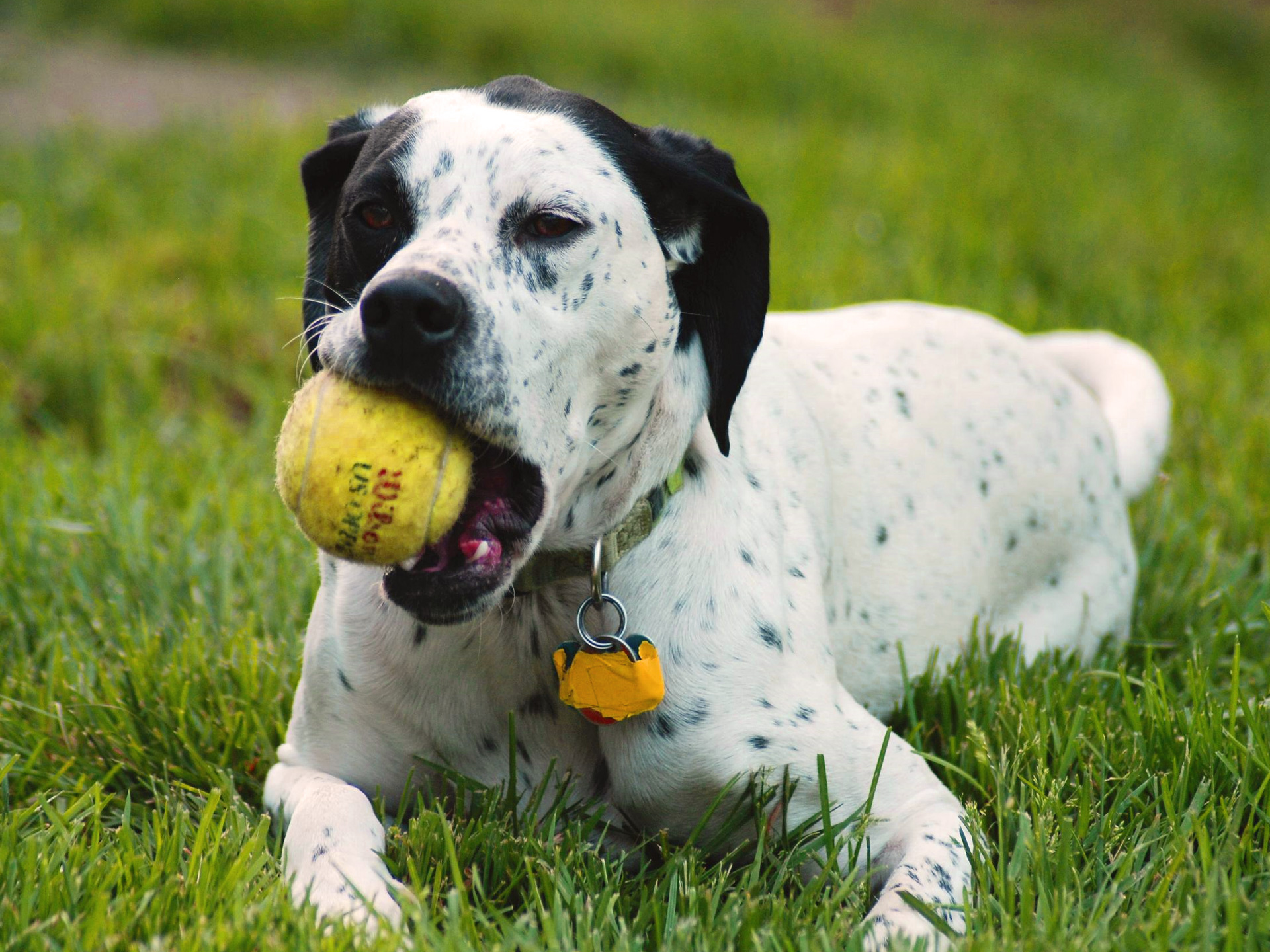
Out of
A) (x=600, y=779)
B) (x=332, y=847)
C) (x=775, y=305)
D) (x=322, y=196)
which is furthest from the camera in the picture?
(x=775, y=305)

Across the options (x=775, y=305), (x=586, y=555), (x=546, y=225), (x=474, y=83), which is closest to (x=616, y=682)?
(x=586, y=555)

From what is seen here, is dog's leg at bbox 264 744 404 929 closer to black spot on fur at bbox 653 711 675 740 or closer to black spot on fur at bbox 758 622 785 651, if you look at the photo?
black spot on fur at bbox 653 711 675 740

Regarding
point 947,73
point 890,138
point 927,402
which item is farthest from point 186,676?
point 947,73

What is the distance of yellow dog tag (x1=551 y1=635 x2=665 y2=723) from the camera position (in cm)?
228

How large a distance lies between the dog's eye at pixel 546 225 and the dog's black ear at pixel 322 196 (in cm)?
51

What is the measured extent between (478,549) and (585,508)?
13.3 inches

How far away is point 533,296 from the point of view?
7.14ft

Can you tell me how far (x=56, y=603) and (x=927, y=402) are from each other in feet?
7.69

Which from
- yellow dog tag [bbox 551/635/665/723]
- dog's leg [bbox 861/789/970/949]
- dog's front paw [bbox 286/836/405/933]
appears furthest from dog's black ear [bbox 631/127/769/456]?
dog's front paw [bbox 286/836/405/933]

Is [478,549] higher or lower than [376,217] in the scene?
lower

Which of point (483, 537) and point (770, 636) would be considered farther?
point (770, 636)

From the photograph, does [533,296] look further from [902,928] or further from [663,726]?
[902,928]

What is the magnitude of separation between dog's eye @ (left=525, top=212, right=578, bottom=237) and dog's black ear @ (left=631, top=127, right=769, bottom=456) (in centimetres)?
23

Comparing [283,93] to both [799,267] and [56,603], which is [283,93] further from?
[56,603]
